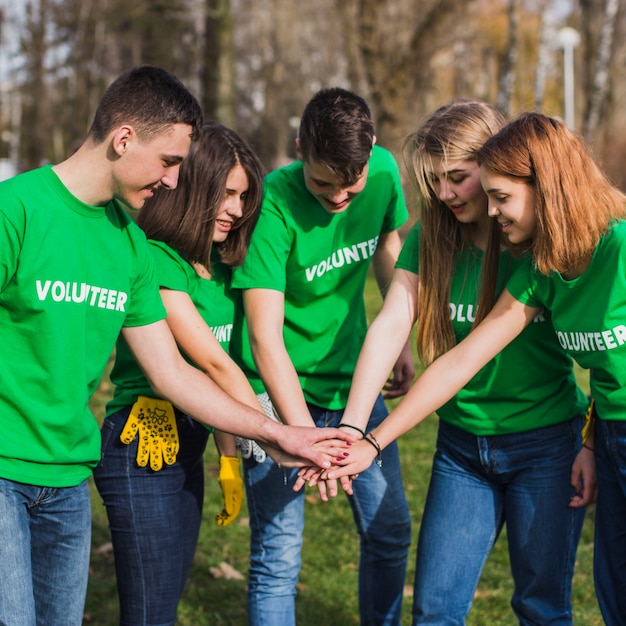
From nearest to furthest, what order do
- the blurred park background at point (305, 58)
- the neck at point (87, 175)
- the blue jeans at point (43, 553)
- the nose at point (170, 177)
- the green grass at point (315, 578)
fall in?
the blue jeans at point (43, 553), the neck at point (87, 175), the nose at point (170, 177), the green grass at point (315, 578), the blurred park background at point (305, 58)

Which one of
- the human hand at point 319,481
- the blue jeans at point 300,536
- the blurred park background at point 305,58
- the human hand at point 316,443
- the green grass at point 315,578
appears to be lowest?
the green grass at point 315,578

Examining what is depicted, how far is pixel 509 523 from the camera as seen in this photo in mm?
3072

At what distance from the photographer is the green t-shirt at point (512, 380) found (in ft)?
9.91

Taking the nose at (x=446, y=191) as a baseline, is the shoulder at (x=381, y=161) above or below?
above

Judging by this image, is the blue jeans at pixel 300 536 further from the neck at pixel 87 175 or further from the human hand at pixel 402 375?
the neck at pixel 87 175

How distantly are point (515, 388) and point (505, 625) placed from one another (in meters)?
1.69

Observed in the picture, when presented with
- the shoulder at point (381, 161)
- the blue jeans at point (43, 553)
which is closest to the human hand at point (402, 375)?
the shoulder at point (381, 161)

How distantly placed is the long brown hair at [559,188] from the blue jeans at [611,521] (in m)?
0.57

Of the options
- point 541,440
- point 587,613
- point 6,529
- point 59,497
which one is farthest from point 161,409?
point 587,613

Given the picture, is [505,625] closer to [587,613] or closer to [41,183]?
[587,613]

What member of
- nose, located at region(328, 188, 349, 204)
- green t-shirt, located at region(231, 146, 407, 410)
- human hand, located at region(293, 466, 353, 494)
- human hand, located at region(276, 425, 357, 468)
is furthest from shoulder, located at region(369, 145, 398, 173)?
human hand, located at region(293, 466, 353, 494)

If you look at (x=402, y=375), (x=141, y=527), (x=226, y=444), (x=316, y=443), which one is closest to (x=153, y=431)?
(x=141, y=527)

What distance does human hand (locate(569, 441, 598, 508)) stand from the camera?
9.68 feet

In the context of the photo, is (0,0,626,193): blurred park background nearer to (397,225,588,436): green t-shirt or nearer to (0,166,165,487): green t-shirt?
(397,225,588,436): green t-shirt
